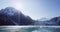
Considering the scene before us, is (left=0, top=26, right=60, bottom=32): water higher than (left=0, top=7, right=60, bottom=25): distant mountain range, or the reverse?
(left=0, top=7, right=60, bottom=25): distant mountain range

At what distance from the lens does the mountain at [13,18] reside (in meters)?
2.23

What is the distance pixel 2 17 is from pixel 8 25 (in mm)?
185

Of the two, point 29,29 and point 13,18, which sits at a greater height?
point 13,18

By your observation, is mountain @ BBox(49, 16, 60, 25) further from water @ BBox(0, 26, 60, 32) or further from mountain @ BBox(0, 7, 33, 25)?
mountain @ BBox(0, 7, 33, 25)

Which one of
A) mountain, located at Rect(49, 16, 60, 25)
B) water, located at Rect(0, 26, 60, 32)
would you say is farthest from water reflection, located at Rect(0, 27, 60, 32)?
mountain, located at Rect(49, 16, 60, 25)

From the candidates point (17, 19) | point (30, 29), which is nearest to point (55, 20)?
point (30, 29)

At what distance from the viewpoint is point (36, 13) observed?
2266 millimetres

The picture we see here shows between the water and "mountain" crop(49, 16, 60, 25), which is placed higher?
"mountain" crop(49, 16, 60, 25)

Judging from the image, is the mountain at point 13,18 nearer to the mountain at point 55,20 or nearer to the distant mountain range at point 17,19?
the distant mountain range at point 17,19

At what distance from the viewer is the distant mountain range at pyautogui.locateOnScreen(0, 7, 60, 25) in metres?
2.23

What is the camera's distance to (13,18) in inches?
88.6

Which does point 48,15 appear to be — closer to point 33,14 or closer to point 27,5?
point 33,14

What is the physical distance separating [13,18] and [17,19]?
77 mm

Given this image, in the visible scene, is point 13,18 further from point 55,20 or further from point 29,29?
point 55,20
